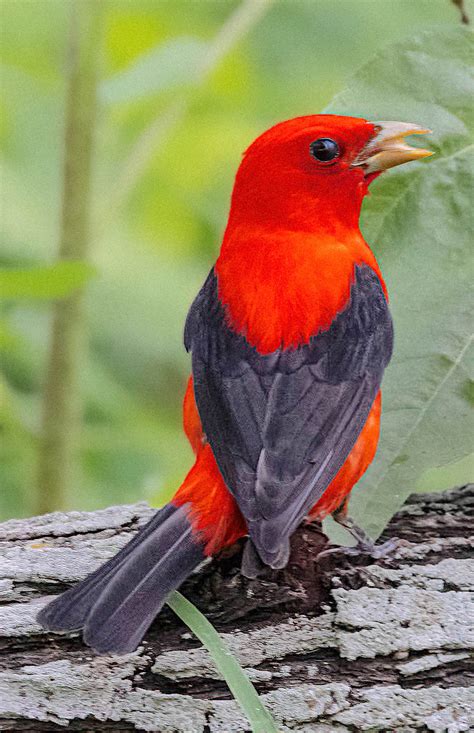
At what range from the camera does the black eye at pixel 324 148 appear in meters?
3.76

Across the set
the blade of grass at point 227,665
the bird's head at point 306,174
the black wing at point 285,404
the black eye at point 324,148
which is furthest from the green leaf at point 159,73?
the blade of grass at point 227,665

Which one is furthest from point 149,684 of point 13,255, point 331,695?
point 13,255

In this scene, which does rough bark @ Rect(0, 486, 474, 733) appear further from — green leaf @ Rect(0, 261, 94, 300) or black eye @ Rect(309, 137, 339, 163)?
black eye @ Rect(309, 137, 339, 163)

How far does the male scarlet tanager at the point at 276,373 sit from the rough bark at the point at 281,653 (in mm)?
131

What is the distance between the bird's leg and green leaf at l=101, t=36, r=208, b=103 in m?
1.58

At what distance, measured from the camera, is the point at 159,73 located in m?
4.08

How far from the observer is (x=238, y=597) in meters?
3.17

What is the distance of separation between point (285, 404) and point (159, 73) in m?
1.42

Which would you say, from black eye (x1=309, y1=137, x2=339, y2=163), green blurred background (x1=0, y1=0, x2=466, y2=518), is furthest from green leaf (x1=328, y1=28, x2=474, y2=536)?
green blurred background (x1=0, y1=0, x2=466, y2=518)

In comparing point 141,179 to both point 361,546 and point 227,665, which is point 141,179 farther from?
point 227,665

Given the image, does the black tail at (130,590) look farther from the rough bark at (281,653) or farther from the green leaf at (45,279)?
the green leaf at (45,279)

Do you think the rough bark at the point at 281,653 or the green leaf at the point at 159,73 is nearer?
the rough bark at the point at 281,653

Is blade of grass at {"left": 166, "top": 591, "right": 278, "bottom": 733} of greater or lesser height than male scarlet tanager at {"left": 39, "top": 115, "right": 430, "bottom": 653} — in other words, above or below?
below

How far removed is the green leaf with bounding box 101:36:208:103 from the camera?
4066 millimetres
